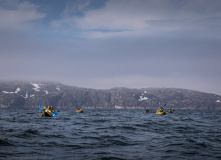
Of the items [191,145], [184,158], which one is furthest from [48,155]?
[191,145]

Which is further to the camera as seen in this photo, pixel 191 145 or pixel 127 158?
pixel 191 145

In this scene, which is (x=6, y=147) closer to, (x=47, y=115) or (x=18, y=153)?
(x=18, y=153)

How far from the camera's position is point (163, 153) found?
422 inches

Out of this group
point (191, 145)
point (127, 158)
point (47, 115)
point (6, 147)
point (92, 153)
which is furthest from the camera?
point (47, 115)

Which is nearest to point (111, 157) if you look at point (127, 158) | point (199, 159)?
point (127, 158)

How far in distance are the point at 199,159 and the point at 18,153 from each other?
9.55m

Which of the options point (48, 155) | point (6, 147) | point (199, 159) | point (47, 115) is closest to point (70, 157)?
point (48, 155)

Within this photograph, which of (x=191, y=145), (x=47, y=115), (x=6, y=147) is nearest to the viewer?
(x=6, y=147)

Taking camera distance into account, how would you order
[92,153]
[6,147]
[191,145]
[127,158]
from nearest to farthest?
[127,158] → [92,153] → [6,147] → [191,145]

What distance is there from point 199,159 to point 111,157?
179 inches

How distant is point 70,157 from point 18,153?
9.60ft

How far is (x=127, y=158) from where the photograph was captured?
9.48 m

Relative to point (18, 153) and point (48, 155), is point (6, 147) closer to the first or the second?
point (18, 153)

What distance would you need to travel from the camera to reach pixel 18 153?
10.0 metres
